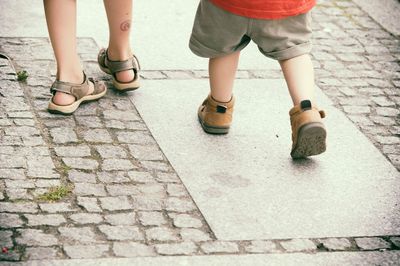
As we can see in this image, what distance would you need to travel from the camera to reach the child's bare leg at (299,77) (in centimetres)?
414

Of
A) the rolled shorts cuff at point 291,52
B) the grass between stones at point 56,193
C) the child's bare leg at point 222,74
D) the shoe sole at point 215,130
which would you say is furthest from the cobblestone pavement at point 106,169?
the rolled shorts cuff at point 291,52

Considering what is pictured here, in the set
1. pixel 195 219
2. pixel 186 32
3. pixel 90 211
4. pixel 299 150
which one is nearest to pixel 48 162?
pixel 90 211

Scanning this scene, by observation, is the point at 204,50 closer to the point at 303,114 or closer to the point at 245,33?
the point at 245,33

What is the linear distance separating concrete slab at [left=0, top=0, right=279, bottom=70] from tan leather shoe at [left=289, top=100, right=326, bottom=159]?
4.02ft

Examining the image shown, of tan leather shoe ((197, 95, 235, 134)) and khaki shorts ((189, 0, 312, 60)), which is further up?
khaki shorts ((189, 0, 312, 60))

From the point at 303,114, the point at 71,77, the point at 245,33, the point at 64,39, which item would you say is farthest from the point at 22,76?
the point at 303,114

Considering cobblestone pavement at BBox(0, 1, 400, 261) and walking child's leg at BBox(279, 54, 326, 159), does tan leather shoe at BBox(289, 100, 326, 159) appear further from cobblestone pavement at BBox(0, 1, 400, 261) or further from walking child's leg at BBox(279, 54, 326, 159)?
cobblestone pavement at BBox(0, 1, 400, 261)

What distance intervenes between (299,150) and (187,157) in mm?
549

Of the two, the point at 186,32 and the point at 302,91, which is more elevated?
the point at 302,91

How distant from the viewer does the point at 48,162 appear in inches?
155

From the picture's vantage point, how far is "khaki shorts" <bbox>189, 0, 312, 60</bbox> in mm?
4012

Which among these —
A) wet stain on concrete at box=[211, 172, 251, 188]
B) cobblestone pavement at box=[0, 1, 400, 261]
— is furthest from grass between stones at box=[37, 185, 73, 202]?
wet stain on concrete at box=[211, 172, 251, 188]

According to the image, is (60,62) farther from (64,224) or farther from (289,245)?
(289,245)

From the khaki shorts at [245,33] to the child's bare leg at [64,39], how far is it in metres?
0.65
